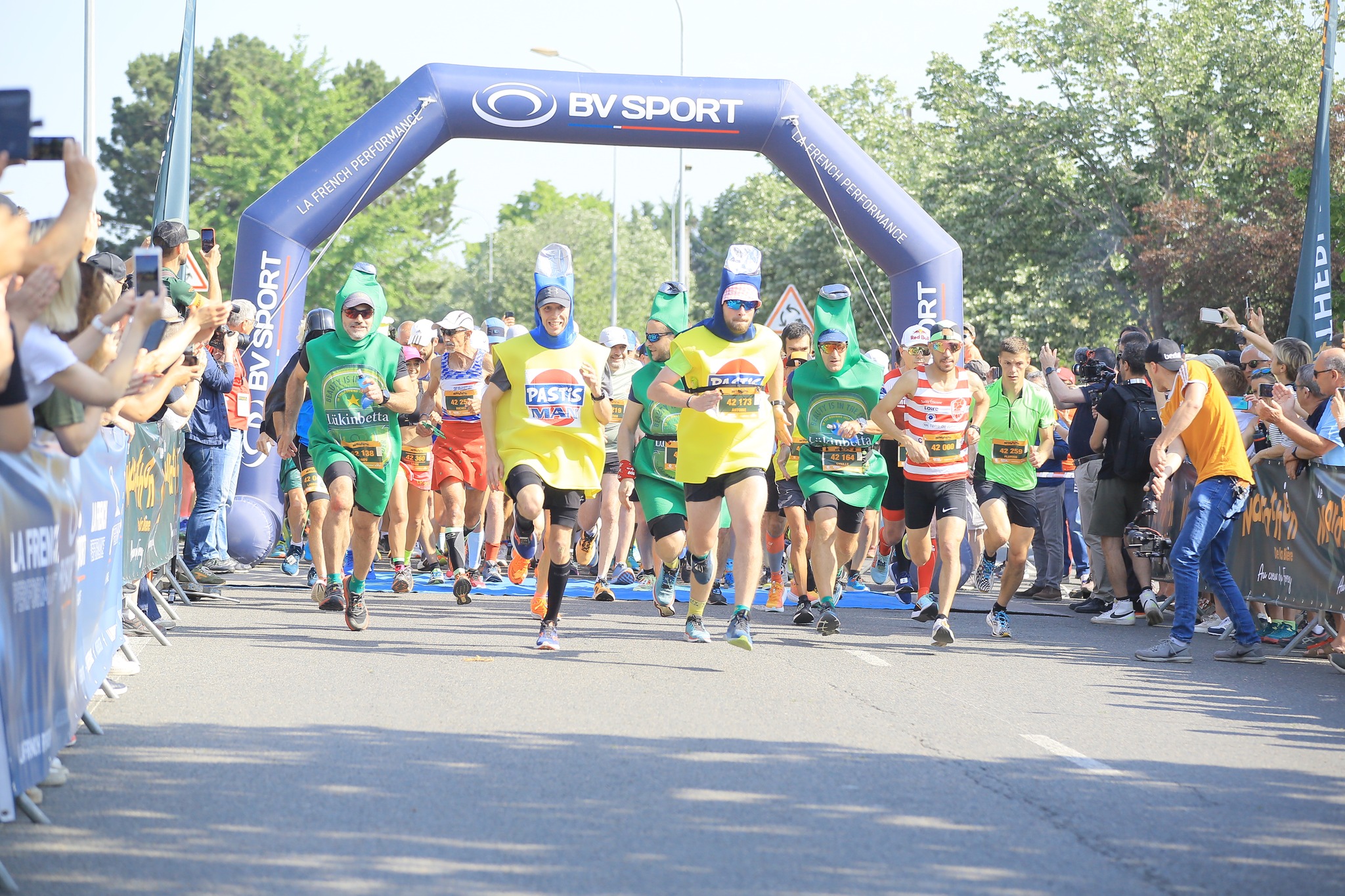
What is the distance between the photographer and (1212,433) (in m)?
10.1

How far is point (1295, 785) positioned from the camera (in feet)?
19.9

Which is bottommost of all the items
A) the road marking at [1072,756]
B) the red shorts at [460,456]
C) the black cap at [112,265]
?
the road marking at [1072,756]

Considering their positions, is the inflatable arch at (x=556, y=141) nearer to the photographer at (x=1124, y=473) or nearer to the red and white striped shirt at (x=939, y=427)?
the photographer at (x=1124, y=473)

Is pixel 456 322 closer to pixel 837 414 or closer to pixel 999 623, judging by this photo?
pixel 837 414

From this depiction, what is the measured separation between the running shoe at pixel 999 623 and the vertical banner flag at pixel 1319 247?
219 inches

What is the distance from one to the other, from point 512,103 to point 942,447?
7.99 m

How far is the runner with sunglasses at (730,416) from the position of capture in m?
9.40

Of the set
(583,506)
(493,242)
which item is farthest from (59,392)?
(493,242)

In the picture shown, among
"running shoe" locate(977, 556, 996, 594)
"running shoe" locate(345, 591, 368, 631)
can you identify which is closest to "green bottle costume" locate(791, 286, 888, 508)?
"running shoe" locate(345, 591, 368, 631)

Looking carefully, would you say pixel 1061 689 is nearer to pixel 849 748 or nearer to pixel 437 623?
pixel 849 748

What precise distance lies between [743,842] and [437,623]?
6.56 meters

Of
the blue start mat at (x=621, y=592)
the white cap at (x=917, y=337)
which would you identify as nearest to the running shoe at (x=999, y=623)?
the white cap at (x=917, y=337)

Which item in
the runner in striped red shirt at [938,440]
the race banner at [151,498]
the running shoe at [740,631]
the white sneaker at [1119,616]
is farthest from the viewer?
the white sneaker at [1119,616]

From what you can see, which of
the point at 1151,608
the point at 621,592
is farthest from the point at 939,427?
the point at 621,592
